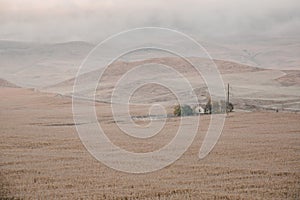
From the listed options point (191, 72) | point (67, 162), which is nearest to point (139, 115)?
point (67, 162)

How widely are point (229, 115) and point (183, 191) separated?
50.7m

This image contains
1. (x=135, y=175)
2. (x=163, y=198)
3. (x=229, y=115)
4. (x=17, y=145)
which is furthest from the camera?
(x=229, y=115)

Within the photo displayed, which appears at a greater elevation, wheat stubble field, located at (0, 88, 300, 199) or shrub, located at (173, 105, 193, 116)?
shrub, located at (173, 105, 193, 116)

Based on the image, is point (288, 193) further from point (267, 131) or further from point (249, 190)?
point (267, 131)

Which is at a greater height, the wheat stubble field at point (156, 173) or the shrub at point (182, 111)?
the shrub at point (182, 111)

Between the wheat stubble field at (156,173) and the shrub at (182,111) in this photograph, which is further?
the shrub at (182,111)

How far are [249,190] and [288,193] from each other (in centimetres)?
147

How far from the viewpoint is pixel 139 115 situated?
73250 millimetres

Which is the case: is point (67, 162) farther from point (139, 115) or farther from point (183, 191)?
point (139, 115)

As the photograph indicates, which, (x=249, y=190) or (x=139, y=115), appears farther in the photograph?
(x=139, y=115)

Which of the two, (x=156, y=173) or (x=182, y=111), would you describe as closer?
(x=156, y=173)

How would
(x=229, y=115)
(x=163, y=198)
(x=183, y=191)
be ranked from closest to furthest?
(x=163, y=198) → (x=183, y=191) → (x=229, y=115)

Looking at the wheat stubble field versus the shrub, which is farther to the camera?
the shrub

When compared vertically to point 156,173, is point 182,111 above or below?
above
